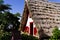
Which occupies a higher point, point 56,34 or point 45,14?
point 45,14

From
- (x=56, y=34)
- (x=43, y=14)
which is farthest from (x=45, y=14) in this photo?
(x=56, y=34)

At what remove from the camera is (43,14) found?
13875 millimetres

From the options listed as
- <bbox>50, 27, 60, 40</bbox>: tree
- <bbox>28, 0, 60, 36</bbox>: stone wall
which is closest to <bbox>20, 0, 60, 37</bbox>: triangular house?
<bbox>28, 0, 60, 36</bbox>: stone wall

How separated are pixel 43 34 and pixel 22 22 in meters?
5.07

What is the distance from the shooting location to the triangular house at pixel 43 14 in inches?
497

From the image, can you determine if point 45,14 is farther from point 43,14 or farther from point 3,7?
point 3,7

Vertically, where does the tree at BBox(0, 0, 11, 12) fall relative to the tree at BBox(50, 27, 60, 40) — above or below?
above

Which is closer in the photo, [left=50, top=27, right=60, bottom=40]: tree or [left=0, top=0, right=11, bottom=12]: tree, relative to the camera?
[left=50, top=27, right=60, bottom=40]: tree

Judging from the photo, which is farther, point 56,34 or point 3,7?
point 3,7

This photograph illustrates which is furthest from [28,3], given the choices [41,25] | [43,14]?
[41,25]

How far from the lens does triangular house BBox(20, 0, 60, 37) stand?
12620mm

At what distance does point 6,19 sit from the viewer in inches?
566

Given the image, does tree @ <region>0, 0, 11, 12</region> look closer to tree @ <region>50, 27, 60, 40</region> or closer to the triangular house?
the triangular house

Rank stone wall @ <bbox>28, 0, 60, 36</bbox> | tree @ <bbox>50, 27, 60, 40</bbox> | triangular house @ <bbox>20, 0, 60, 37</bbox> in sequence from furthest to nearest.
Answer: stone wall @ <bbox>28, 0, 60, 36</bbox> → triangular house @ <bbox>20, 0, 60, 37</bbox> → tree @ <bbox>50, 27, 60, 40</bbox>
